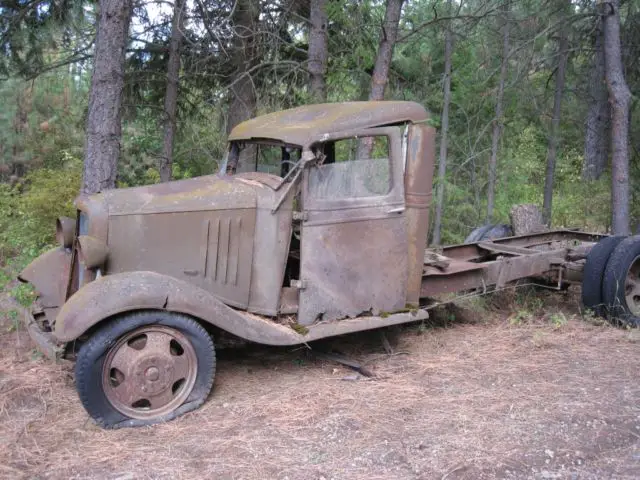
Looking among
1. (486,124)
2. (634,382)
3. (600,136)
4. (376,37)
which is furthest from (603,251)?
(600,136)

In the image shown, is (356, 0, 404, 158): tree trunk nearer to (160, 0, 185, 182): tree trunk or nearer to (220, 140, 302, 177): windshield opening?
(220, 140, 302, 177): windshield opening

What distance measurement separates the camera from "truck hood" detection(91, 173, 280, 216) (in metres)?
4.43

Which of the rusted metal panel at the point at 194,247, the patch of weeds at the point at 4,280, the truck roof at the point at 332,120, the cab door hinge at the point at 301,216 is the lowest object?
the patch of weeds at the point at 4,280

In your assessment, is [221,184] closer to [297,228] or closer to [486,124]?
[297,228]

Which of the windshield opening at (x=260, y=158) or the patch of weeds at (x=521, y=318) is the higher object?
the windshield opening at (x=260, y=158)

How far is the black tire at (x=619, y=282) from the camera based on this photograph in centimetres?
600

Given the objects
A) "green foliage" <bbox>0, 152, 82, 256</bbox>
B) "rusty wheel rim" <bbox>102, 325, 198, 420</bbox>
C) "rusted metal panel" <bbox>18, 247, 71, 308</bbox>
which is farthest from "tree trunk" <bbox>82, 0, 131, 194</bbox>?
"rusty wheel rim" <bbox>102, 325, 198, 420</bbox>

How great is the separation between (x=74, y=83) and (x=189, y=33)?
25.5 ft

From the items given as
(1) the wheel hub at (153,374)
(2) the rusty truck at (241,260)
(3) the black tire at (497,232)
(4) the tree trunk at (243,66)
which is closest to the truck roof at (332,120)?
(2) the rusty truck at (241,260)

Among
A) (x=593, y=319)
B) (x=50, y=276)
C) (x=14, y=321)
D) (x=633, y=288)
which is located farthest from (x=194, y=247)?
(x=633, y=288)

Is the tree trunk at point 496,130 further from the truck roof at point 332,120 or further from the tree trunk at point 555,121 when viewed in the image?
the truck roof at point 332,120

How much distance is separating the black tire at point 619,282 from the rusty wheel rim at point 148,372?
423 cm

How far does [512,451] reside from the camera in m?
3.53

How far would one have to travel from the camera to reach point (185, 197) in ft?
14.9
